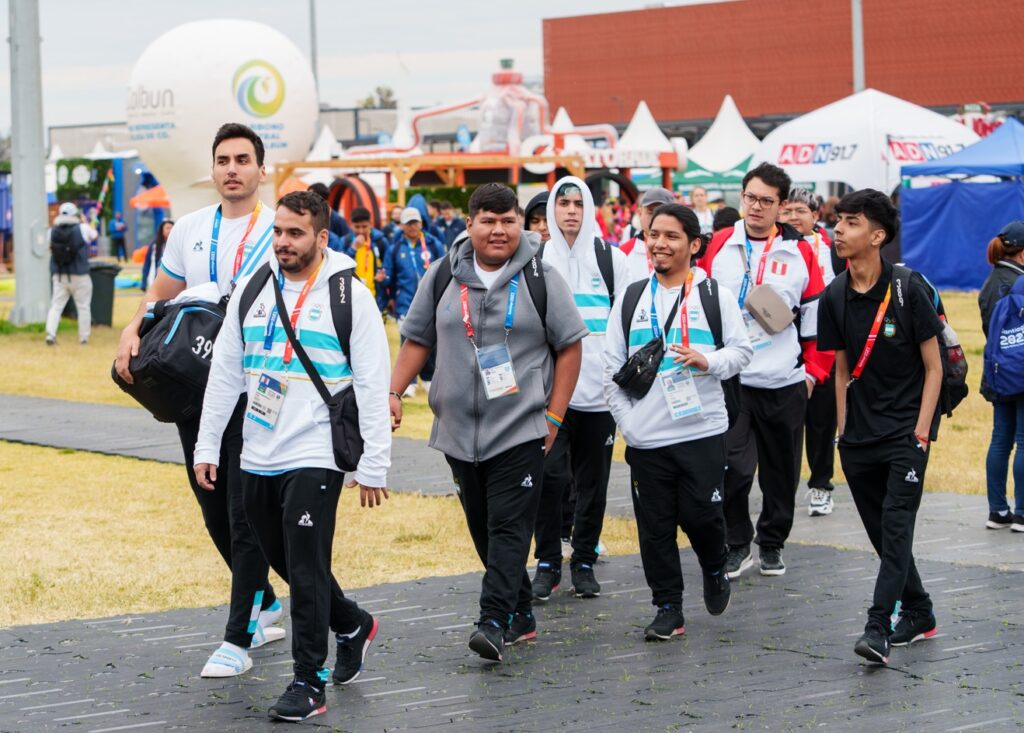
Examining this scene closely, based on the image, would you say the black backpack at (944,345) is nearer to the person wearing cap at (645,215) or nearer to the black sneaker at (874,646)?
the black sneaker at (874,646)

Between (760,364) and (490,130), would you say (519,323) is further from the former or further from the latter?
(490,130)

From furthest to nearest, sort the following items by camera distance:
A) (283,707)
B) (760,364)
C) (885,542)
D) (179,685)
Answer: (760,364), (885,542), (179,685), (283,707)

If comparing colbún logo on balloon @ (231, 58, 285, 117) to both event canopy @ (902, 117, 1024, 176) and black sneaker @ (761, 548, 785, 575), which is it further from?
black sneaker @ (761, 548, 785, 575)

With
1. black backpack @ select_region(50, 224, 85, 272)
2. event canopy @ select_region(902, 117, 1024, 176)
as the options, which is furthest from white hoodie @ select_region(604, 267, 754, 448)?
event canopy @ select_region(902, 117, 1024, 176)

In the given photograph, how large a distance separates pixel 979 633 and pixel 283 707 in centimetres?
310

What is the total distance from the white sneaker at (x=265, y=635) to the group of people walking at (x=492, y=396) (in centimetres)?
1

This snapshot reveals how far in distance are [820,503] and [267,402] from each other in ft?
17.2

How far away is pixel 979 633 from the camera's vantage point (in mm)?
6684

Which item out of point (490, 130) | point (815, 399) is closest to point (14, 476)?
point (815, 399)

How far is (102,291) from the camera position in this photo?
81.3ft

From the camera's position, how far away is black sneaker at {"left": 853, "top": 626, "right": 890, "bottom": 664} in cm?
602

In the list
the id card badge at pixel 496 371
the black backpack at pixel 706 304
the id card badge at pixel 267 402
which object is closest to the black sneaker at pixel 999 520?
the black backpack at pixel 706 304

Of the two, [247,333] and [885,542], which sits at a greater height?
[247,333]

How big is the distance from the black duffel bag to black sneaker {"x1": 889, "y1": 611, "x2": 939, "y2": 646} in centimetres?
301
